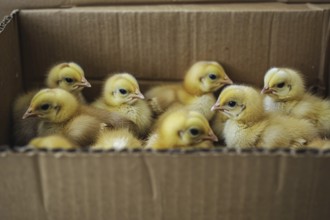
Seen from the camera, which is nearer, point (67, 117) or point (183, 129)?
point (183, 129)

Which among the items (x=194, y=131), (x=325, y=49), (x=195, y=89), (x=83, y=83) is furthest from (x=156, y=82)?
(x=325, y=49)

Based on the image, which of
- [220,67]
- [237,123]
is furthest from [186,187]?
[220,67]

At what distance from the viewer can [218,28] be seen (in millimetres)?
1533

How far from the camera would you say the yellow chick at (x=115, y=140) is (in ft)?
3.90

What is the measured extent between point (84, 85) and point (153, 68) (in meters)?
0.27

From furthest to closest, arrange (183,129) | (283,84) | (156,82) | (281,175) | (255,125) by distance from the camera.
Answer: (156,82)
(283,84)
(255,125)
(183,129)
(281,175)

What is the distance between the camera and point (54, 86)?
61.3 inches

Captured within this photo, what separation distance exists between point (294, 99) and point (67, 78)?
2.72ft

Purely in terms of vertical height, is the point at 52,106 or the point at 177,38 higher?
the point at 177,38

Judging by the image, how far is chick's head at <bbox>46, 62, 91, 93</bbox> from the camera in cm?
153

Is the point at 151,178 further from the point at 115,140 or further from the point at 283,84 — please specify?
the point at 283,84

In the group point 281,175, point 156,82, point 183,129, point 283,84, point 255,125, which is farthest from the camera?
point 156,82

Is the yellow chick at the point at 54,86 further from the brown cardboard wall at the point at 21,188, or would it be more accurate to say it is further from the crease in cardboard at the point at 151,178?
the crease in cardboard at the point at 151,178

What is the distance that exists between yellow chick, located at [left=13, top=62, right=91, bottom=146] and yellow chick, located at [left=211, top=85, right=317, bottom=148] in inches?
20.4
